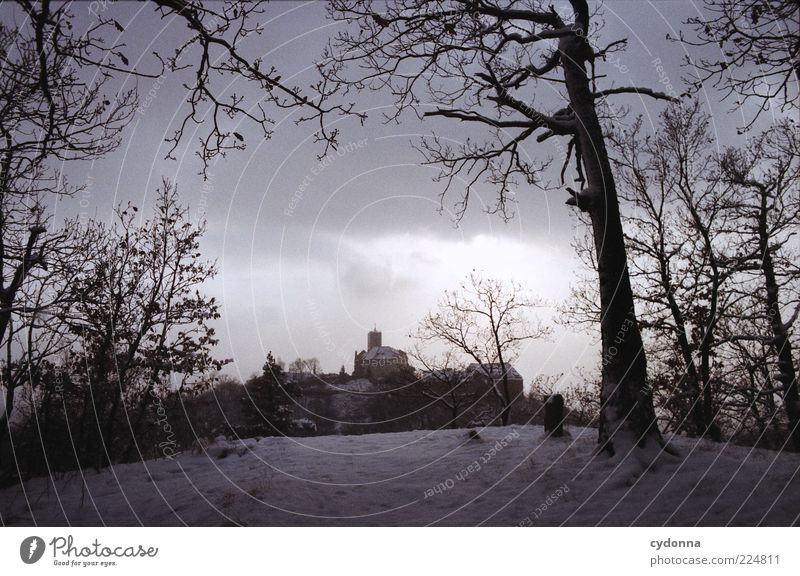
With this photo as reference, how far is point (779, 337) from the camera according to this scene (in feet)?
31.2

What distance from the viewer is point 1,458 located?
7.04 meters

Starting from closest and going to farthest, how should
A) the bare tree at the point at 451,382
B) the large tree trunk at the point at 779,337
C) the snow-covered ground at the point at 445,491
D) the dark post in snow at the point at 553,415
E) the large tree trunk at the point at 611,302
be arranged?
the snow-covered ground at the point at 445,491 < the large tree trunk at the point at 611,302 < the large tree trunk at the point at 779,337 < the dark post in snow at the point at 553,415 < the bare tree at the point at 451,382

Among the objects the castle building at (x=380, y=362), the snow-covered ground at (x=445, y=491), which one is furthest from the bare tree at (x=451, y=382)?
the snow-covered ground at (x=445, y=491)

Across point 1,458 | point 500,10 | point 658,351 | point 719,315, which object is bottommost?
point 1,458

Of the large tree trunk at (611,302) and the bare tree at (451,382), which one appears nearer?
the large tree trunk at (611,302)

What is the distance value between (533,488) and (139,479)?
6.50 metres

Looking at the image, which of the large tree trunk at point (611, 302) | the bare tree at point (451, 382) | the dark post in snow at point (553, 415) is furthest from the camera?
the bare tree at point (451, 382)

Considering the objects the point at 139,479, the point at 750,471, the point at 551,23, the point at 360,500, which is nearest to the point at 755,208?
the point at 551,23

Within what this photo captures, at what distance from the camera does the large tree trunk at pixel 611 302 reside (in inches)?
251

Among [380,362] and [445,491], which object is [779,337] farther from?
[380,362]

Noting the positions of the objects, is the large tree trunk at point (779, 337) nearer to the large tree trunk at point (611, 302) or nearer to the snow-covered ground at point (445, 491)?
the snow-covered ground at point (445, 491)

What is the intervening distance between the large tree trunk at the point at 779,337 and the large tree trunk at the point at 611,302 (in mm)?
4561

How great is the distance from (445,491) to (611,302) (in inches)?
155
